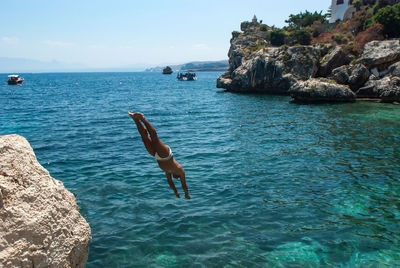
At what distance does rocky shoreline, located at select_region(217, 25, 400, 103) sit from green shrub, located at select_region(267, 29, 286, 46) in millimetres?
2826

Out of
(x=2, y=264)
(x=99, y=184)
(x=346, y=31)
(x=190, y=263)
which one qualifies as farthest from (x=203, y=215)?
(x=346, y=31)

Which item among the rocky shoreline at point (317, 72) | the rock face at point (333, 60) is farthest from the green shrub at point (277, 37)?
the rock face at point (333, 60)

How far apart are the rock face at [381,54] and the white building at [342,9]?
1413 inches

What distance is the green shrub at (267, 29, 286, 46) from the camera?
69.6 m

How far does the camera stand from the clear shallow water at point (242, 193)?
33.4ft

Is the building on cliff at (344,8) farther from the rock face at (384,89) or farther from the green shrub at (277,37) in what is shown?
the rock face at (384,89)

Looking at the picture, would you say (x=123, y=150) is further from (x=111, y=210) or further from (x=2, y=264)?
(x=2, y=264)

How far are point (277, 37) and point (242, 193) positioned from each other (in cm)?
6339

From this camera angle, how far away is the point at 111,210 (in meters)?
13.1

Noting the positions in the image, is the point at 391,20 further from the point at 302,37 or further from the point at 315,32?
the point at 315,32

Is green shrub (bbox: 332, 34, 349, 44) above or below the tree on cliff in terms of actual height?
below

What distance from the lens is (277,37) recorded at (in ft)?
230

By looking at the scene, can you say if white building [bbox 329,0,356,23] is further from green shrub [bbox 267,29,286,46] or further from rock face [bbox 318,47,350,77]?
rock face [bbox 318,47,350,77]

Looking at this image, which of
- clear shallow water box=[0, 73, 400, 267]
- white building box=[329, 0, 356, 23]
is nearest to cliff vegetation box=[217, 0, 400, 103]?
white building box=[329, 0, 356, 23]
